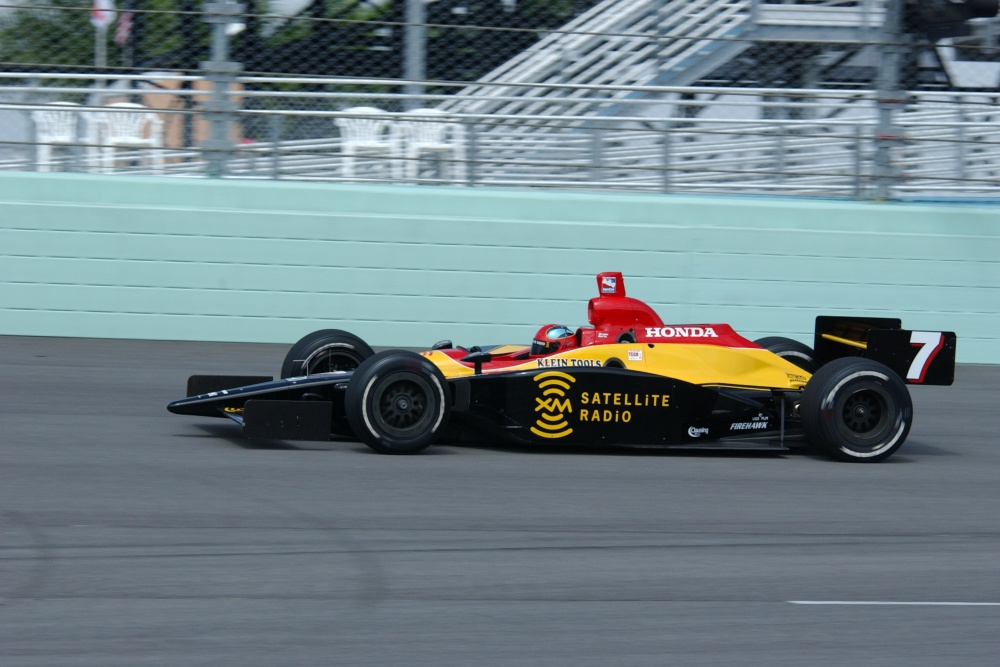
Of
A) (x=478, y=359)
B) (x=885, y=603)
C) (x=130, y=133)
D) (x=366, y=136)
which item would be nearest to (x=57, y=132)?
(x=130, y=133)

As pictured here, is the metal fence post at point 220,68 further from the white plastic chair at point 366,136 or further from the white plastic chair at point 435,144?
the white plastic chair at point 435,144

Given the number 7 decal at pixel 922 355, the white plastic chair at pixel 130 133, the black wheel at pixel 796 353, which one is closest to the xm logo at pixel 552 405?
the black wheel at pixel 796 353

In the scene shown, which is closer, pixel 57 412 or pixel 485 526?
pixel 485 526

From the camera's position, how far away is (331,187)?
9.72m

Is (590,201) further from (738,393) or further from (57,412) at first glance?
(57,412)

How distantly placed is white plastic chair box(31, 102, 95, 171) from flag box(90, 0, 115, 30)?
634mm

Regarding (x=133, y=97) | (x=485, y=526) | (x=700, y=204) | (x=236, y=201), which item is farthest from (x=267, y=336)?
(x=485, y=526)

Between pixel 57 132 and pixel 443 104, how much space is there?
285 cm

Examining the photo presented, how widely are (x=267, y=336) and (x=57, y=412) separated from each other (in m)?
2.80

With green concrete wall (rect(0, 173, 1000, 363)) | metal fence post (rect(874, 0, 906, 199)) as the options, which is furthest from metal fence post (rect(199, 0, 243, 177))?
metal fence post (rect(874, 0, 906, 199))

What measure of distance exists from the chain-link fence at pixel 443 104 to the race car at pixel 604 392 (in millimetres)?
3221

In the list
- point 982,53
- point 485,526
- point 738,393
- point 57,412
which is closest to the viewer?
point 485,526

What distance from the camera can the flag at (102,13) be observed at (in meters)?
9.55

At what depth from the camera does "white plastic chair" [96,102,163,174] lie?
9461 millimetres
